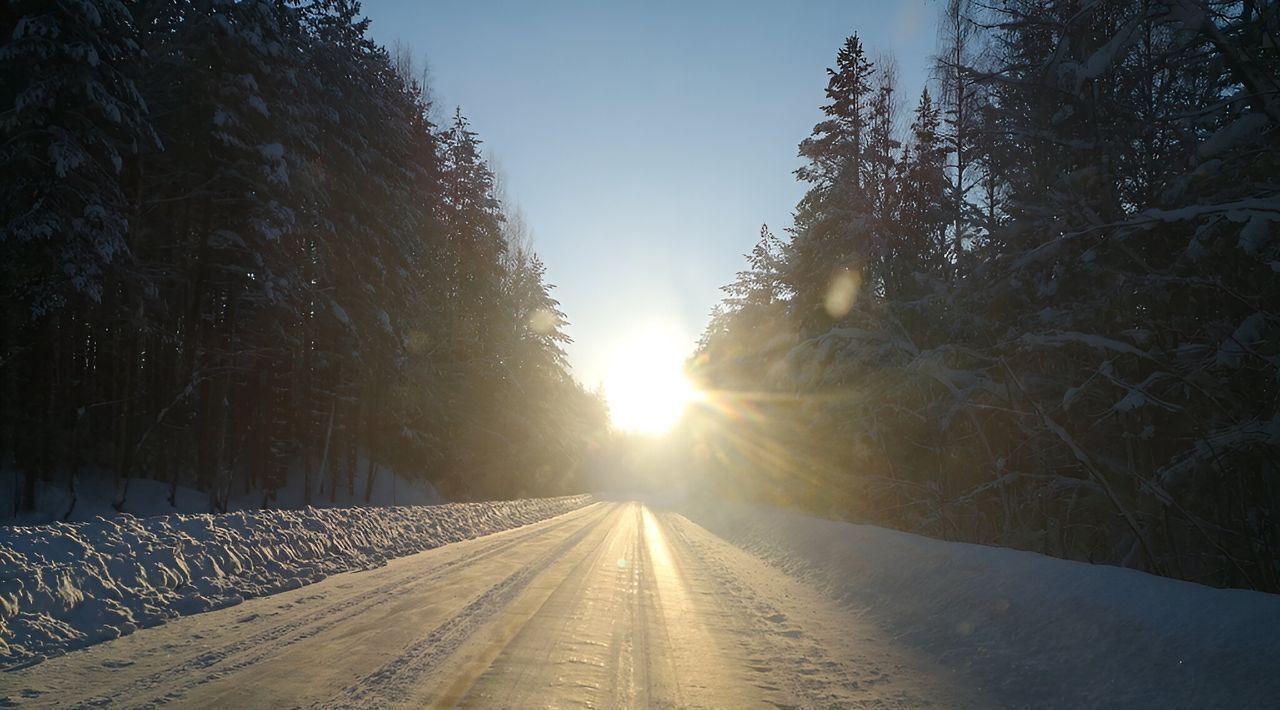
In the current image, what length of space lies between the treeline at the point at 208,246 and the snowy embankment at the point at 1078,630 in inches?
602

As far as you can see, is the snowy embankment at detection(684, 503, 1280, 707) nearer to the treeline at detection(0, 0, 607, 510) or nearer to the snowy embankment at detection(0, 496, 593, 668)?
the snowy embankment at detection(0, 496, 593, 668)

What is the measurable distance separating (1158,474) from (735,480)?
101 feet

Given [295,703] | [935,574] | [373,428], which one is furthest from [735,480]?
[295,703]

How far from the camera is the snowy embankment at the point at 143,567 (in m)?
5.55

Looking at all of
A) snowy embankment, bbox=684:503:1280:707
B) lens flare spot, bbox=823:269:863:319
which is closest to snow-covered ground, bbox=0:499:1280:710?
snowy embankment, bbox=684:503:1280:707

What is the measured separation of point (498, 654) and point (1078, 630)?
188 inches

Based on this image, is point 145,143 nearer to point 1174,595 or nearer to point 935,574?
point 935,574

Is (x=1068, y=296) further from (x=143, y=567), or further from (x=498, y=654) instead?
(x=143, y=567)

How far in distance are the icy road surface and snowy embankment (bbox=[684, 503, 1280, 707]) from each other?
0.52 metres

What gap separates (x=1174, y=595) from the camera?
556 centimetres

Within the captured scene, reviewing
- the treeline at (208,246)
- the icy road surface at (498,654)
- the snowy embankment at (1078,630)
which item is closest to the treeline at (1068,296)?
the snowy embankment at (1078,630)

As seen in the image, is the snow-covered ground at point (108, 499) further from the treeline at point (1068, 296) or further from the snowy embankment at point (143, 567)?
the treeline at point (1068, 296)

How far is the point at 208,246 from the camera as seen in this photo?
55.5 feet

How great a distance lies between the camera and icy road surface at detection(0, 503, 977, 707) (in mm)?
4402
